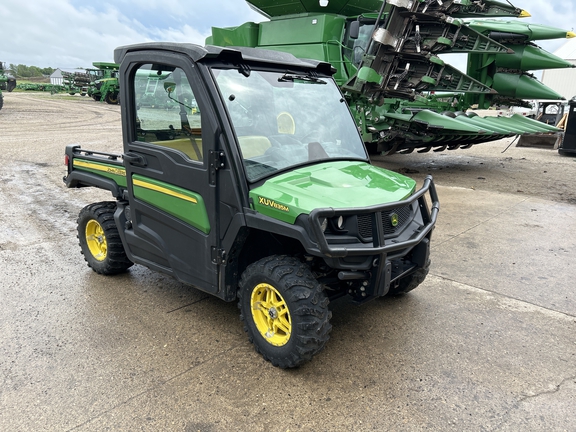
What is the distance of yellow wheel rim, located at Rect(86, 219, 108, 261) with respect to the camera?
14.8 ft

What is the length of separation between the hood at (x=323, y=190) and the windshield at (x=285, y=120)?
123 millimetres

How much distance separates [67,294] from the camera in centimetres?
406

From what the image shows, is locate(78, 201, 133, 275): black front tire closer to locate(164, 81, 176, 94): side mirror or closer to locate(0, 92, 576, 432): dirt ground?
locate(0, 92, 576, 432): dirt ground

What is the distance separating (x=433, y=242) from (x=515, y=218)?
196 cm

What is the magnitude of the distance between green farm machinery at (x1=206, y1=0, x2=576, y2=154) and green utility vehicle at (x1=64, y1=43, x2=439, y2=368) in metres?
5.67

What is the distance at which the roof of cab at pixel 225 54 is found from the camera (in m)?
2.95

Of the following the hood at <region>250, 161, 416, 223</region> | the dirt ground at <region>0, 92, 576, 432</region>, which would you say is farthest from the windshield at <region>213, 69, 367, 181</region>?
the dirt ground at <region>0, 92, 576, 432</region>

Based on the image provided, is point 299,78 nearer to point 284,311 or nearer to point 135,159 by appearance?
point 135,159

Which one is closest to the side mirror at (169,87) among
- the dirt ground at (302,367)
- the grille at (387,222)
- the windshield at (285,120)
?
the windshield at (285,120)

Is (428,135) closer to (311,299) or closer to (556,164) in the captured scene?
→ (556,164)

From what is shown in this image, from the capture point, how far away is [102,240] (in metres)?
4.52

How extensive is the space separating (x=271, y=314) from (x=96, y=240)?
7.94 ft

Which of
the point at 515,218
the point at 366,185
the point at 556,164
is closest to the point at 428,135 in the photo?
the point at 515,218

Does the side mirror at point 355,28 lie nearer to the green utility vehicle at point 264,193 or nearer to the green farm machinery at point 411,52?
the green farm machinery at point 411,52
